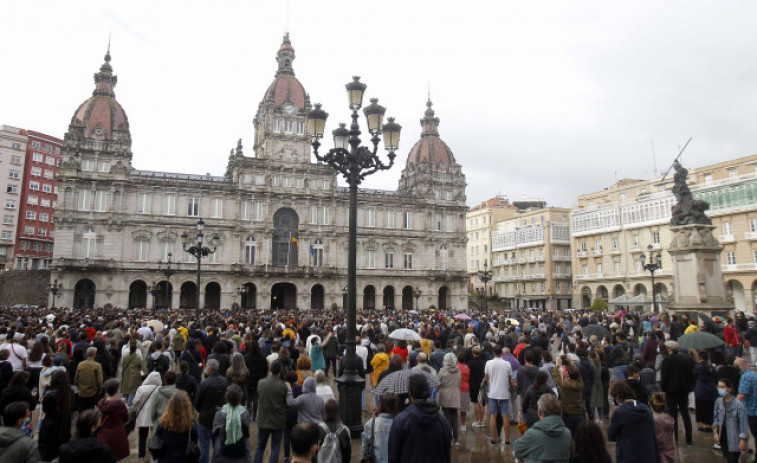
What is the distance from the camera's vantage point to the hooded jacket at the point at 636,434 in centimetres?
600

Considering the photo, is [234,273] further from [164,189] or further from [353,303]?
[353,303]

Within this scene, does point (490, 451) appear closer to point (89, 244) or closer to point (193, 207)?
point (193, 207)

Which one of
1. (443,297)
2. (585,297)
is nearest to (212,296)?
(443,297)

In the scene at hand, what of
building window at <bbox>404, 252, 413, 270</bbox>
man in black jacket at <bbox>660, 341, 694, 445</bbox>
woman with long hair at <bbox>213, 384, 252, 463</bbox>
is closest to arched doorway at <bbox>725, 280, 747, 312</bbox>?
building window at <bbox>404, 252, 413, 270</bbox>

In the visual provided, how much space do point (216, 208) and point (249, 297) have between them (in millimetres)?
9618

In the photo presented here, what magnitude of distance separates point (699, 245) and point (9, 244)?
246 feet

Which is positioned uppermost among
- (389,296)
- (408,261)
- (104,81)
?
(104,81)

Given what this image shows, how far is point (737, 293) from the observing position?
143ft

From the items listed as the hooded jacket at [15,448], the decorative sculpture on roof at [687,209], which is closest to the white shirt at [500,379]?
the hooded jacket at [15,448]

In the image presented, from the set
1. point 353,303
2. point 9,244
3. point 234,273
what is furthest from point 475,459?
point 9,244

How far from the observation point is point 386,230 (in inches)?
2222

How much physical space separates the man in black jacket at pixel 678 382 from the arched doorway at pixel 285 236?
44.1 m

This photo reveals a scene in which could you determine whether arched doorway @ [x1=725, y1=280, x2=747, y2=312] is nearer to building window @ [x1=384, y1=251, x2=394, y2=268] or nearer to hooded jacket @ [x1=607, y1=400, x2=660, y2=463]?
building window @ [x1=384, y1=251, x2=394, y2=268]

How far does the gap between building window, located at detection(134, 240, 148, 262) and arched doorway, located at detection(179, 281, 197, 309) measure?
177 inches
